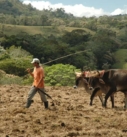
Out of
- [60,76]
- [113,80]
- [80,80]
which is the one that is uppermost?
[113,80]

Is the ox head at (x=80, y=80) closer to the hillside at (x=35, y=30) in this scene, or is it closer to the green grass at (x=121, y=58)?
the green grass at (x=121, y=58)

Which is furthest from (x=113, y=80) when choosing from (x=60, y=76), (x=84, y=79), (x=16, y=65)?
(x=16, y=65)

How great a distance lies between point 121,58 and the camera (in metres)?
81.0

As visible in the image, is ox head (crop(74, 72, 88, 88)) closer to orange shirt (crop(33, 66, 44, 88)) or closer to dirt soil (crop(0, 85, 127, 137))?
dirt soil (crop(0, 85, 127, 137))

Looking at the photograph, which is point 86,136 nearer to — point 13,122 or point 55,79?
point 13,122

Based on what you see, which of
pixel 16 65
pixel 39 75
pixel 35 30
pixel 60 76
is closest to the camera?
pixel 39 75

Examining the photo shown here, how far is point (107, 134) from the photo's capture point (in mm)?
7938

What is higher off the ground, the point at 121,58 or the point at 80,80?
the point at 121,58

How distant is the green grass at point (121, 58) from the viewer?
76.0m

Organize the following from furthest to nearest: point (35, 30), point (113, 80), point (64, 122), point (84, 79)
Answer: point (35, 30), point (84, 79), point (113, 80), point (64, 122)

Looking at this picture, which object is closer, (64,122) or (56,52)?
(64,122)

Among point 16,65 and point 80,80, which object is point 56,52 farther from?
point 80,80

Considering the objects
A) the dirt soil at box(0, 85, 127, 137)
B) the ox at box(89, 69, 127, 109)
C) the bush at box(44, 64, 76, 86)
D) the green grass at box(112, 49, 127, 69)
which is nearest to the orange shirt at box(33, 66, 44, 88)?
the dirt soil at box(0, 85, 127, 137)

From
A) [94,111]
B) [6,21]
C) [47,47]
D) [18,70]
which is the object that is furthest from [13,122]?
[6,21]
